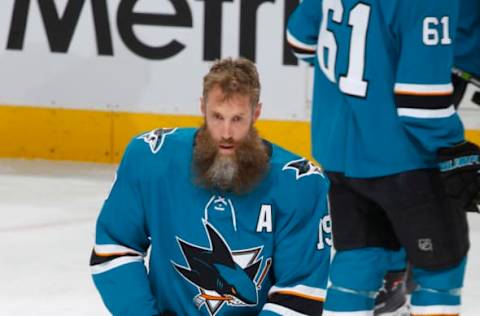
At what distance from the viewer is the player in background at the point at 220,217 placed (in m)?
2.48

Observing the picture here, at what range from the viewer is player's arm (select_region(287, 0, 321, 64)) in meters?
2.68

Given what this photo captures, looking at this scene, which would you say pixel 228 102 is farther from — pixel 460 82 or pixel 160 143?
pixel 460 82

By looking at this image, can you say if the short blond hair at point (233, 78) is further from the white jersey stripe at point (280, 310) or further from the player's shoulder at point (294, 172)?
the white jersey stripe at point (280, 310)

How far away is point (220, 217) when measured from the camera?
250cm

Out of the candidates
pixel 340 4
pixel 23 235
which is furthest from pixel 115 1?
pixel 340 4

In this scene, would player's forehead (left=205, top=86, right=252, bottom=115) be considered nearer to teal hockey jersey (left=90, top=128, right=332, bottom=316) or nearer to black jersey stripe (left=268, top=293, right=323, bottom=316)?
teal hockey jersey (left=90, top=128, right=332, bottom=316)

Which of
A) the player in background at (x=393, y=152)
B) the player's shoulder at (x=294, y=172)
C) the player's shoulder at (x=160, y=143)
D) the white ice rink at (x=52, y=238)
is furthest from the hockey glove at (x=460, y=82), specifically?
the white ice rink at (x=52, y=238)

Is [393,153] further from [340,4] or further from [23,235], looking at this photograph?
[23,235]

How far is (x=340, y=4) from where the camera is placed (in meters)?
2.52

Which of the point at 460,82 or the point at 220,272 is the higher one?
the point at 460,82

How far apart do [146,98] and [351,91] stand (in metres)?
3.15

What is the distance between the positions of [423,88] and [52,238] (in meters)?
2.06

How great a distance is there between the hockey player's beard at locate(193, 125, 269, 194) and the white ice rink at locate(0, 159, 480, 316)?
1.00 metres

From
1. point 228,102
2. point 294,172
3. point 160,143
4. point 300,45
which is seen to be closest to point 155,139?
point 160,143
